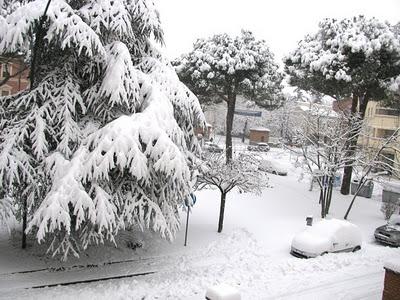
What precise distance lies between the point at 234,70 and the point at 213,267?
16.2 meters

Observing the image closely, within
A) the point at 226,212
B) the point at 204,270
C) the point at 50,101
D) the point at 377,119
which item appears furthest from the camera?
the point at 377,119

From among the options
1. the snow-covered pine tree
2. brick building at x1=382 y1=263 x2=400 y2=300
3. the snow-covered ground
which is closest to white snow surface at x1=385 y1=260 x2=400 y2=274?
brick building at x1=382 y1=263 x2=400 y2=300

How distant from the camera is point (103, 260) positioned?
41.9ft

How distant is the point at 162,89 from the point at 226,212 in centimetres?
910

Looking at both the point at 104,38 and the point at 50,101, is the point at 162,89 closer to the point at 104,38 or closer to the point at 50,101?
the point at 104,38

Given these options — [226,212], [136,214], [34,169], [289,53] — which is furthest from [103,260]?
[289,53]

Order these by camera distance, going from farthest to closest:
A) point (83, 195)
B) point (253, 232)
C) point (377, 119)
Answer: point (377, 119) < point (253, 232) < point (83, 195)

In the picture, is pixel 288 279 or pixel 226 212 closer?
pixel 288 279

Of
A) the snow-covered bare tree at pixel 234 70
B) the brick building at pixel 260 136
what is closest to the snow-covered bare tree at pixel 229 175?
the snow-covered bare tree at pixel 234 70

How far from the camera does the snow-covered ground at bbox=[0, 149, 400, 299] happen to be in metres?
10.2

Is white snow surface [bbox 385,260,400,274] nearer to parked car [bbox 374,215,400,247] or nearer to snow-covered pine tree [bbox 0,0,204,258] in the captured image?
snow-covered pine tree [bbox 0,0,204,258]

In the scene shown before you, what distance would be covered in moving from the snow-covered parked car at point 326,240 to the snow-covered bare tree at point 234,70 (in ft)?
44.1

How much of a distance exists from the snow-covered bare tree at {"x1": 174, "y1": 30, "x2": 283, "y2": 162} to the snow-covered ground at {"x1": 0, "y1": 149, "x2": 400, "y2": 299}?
1088cm

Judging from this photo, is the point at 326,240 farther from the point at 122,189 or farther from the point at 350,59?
the point at 350,59
